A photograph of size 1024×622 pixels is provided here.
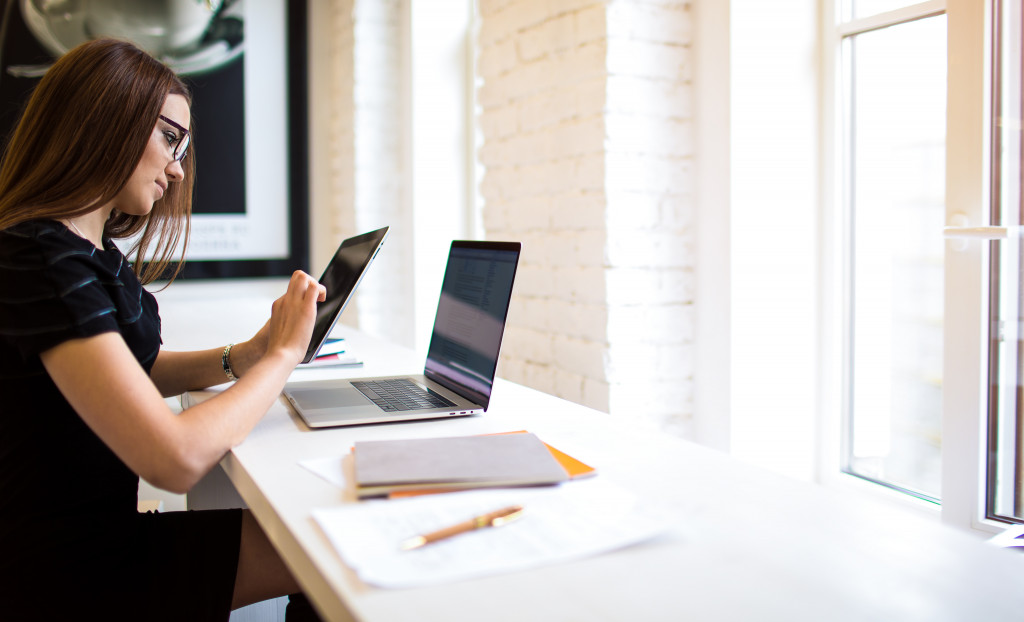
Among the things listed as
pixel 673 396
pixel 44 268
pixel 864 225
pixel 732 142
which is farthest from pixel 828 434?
pixel 44 268

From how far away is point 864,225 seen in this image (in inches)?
74.0

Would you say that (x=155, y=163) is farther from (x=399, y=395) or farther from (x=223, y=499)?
(x=223, y=499)

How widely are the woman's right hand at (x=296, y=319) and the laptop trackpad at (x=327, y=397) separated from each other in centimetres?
12

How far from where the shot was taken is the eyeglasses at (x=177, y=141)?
1.16 meters

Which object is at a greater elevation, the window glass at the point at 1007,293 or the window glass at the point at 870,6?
the window glass at the point at 870,6

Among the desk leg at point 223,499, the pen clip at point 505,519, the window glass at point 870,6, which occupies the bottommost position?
the desk leg at point 223,499

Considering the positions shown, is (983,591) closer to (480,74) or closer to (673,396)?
(673,396)

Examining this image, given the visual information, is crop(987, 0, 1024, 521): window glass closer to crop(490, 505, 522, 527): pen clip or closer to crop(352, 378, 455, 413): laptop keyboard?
crop(352, 378, 455, 413): laptop keyboard

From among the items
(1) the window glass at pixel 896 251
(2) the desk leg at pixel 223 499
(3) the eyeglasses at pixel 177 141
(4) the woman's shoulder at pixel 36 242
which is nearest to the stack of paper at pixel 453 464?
(4) the woman's shoulder at pixel 36 242

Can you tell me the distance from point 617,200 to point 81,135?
3.86 ft

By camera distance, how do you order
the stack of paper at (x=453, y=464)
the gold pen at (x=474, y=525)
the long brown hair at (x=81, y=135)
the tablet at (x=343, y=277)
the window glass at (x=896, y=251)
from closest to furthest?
the gold pen at (x=474, y=525) → the stack of paper at (x=453, y=464) → the long brown hair at (x=81, y=135) → the tablet at (x=343, y=277) → the window glass at (x=896, y=251)

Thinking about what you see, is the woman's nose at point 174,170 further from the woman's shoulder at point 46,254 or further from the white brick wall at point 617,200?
the white brick wall at point 617,200

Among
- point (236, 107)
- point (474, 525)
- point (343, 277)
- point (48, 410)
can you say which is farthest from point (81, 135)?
point (236, 107)

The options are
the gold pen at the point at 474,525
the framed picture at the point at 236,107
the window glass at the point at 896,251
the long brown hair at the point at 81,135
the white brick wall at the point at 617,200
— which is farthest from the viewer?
the framed picture at the point at 236,107
